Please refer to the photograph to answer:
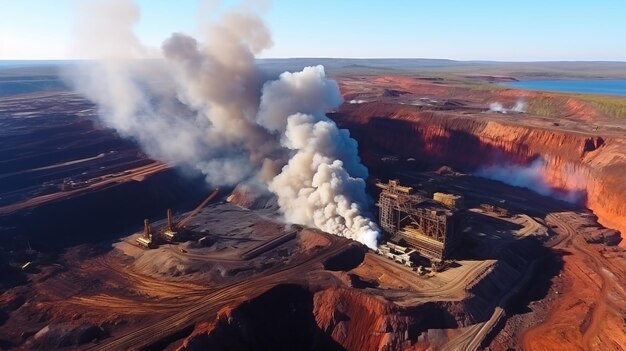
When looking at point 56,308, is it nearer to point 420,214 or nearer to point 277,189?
point 277,189

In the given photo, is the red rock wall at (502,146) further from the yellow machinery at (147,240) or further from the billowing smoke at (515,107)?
the yellow machinery at (147,240)

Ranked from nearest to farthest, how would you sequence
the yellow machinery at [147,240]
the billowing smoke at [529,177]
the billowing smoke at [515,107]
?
the yellow machinery at [147,240] < the billowing smoke at [529,177] < the billowing smoke at [515,107]

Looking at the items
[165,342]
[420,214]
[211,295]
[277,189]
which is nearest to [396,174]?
[277,189]

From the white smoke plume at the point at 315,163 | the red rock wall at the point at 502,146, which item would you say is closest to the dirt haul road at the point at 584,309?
the red rock wall at the point at 502,146

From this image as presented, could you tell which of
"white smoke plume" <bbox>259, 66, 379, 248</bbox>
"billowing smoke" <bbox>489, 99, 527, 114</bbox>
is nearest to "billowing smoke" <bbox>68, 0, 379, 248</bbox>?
"white smoke plume" <bbox>259, 66, 379, 248</bbox>

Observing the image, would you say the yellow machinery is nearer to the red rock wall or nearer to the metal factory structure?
the metal factory structure

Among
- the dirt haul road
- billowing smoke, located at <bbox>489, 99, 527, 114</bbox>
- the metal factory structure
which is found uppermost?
billowing smoke, located at <bbox>489, 99, 527, 114</bbox>
